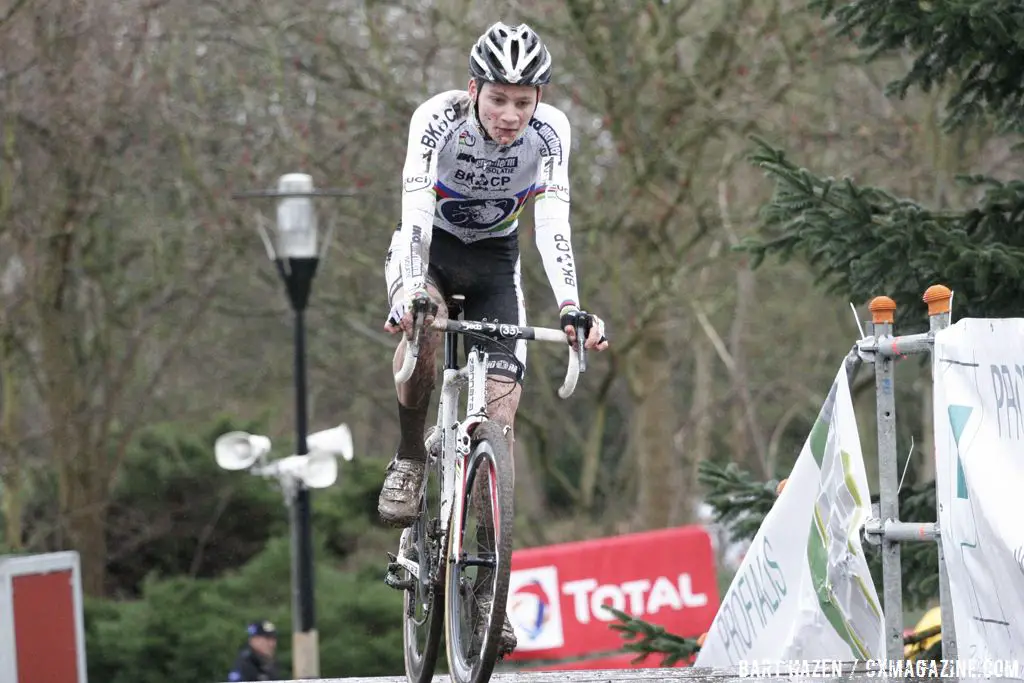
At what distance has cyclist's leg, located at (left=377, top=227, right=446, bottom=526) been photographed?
6.44 metres

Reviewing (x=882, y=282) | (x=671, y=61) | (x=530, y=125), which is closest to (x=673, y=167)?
(x=671, y=61)

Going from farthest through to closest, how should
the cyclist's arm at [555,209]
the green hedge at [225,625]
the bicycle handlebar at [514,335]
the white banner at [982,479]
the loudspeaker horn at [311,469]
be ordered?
the green hedge at [225,625], the loudspeaker horn at [311,469], the cyclist's arm at [555,209], the bicycle handlebar at [514,335], the white banner at [982,479]

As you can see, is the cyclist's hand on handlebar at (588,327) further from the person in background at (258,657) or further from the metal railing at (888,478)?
the person in background at (258,657)

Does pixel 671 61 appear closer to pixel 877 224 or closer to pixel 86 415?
pixel 86 415

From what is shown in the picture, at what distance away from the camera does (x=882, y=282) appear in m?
7.82

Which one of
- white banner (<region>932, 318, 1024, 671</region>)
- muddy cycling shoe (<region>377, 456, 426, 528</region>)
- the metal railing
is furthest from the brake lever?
the metal railing

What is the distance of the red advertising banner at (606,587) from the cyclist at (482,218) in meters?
9.54

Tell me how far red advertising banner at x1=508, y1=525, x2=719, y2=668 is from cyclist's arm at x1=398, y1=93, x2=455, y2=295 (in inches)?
401

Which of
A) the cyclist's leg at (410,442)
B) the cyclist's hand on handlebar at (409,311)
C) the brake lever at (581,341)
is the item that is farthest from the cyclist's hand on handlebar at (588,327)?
the cyclist's leg at (410,442)

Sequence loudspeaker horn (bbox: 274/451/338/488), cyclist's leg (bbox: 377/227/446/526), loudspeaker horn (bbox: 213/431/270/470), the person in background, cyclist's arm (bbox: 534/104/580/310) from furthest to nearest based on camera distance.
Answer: loudspeaker horn (bbox: 213/431/270/470) < loudspeaker horn (bbox: 274/451/338/488) < the person in background < cyclist's leg (bbox: 377/227/446/526) < cyclist's arm (bbox: 534/104/580/310)

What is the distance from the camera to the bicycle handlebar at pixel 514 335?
5.69 metres

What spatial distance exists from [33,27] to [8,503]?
5.94 m

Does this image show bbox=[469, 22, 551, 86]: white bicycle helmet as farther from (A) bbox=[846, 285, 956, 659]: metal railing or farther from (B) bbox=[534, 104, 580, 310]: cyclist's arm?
(A) bbox=[846, 285, 956, 659]: metal railing

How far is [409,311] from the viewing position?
5.76m
